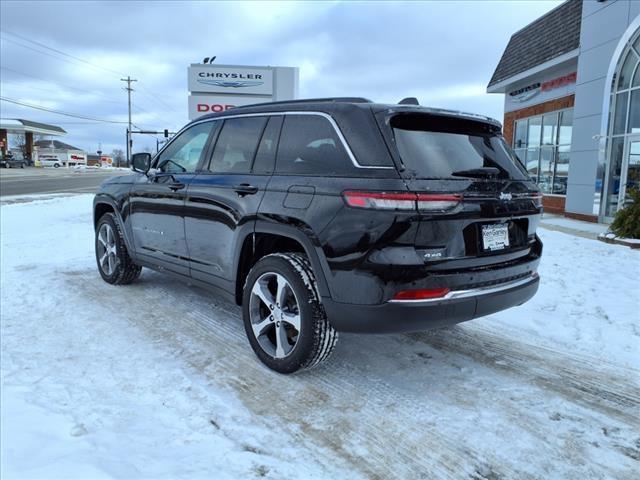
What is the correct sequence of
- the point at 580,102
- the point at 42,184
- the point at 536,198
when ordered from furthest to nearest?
the point at 42,184
the point at 580,102
the point at 536,198

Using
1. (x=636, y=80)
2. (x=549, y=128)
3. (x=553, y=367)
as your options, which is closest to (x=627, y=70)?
(x=636, y=80)

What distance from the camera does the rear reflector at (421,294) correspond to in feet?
9.05

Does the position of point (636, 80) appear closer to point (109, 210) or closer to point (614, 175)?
point (614, 175)

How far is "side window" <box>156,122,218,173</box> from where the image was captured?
4375mm

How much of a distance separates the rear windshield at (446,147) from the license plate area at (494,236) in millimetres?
354

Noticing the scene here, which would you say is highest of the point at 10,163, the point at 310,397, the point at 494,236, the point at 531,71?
the point at 531,71

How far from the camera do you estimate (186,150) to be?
182 inches

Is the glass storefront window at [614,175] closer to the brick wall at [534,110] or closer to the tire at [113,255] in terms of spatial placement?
the brick wall at [534,110]

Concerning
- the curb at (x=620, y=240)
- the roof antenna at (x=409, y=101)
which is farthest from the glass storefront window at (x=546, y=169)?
the roof antenna at (x=409, y=101)

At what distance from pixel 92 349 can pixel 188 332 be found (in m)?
0.73

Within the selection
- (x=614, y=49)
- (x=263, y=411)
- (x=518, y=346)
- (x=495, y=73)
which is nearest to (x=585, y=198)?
(x=614, y=49)

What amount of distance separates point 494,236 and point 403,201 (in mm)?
785

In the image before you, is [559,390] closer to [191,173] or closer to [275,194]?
[275,194]

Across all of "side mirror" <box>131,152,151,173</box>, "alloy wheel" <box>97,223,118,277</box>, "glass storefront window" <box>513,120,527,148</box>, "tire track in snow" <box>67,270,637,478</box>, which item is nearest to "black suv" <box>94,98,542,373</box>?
"tire track in snow" <box>67,270,637,478</box>
